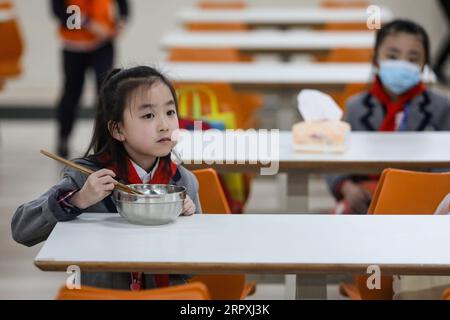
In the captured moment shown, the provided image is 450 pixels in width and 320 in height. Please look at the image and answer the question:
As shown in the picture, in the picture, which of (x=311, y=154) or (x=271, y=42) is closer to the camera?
(x=311, y=154)

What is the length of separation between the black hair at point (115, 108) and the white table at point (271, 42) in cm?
344

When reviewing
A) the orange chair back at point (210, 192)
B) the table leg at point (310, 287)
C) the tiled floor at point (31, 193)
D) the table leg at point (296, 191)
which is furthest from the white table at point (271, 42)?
the table leg at point (310, 287)

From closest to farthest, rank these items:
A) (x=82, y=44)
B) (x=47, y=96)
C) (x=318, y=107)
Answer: (x=318, y=107)
(x=82, y=44)
(x=47, y=96)

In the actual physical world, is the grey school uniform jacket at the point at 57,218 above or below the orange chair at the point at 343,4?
below

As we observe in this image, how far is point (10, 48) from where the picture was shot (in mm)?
6789

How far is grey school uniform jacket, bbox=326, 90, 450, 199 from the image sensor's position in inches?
146

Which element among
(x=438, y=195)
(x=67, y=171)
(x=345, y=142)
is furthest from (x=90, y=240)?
(x=345, y=142)

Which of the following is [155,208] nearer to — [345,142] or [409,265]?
[409,265]

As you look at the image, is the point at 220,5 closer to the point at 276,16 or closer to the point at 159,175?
the point at 276,16

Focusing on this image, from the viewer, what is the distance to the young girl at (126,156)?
7.64 ft

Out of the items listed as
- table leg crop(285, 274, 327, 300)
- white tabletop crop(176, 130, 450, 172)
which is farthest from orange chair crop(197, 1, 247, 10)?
table leg crop(285, 274, 327, 300)

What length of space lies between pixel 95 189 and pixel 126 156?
0.96 ft

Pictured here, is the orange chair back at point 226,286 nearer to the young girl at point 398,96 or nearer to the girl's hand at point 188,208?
the girl's hand at point 188,208

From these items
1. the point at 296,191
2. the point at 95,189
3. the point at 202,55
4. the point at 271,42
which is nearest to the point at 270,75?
the point at 202,55
